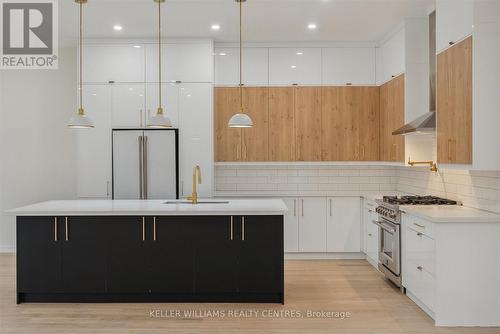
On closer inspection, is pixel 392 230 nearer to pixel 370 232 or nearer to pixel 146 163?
pixel 370 232

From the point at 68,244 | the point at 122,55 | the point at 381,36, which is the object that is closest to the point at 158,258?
the point at 68,244

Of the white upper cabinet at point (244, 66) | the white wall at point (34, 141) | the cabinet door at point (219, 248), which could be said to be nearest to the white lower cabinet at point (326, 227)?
the white upper cabinet at point (244, 66)

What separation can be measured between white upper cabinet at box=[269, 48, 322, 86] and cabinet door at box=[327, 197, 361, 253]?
1.78m

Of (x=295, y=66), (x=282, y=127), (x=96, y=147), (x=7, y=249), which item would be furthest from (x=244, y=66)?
(x=7, y=249)

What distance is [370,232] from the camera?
630cm

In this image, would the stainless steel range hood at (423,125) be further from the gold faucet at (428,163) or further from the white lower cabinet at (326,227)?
the white lower cabinet at (326,227)

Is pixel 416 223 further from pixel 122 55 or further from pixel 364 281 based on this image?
pixel 122 55

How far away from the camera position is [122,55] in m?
6.61

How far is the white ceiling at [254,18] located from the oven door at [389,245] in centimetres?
244

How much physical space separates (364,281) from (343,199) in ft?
5.10

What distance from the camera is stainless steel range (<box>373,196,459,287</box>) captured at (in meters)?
4.98

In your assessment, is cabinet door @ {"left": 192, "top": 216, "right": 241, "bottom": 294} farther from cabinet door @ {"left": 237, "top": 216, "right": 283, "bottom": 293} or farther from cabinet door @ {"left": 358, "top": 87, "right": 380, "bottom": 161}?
cabinet door @ {"left": 358, "top": 87, "right": 380, "bottom": 161}

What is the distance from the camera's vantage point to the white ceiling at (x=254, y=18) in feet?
17.2

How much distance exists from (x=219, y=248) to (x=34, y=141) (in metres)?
4.22
